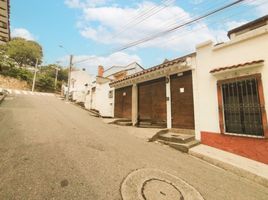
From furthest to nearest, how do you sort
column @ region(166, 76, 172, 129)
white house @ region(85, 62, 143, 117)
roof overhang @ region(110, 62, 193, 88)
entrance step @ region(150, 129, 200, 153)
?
1. white house @ region(85, 62, 143, 117)
2. column @ region(166, 76, 172, 129)
3. roof overhang @ region(110, 62, 193, 88)
4. entrance step @ region(150, 129, 200, 153)

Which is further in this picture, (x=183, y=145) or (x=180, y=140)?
(x=180, y=140)

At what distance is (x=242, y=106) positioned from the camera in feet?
18.5

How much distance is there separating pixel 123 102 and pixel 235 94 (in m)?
8.06

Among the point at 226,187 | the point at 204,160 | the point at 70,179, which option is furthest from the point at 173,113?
the point at 70,179

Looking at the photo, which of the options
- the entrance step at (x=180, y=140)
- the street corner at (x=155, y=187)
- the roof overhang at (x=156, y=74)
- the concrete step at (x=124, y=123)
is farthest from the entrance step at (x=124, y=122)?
the street corner at (x=155, y=187)

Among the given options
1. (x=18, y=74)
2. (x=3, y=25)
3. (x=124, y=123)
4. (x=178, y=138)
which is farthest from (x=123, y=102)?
(x=18, y=74)

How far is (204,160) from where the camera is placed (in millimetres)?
5367

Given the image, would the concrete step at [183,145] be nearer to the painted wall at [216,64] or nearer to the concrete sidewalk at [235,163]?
the concrete sidewalk at [235,163]

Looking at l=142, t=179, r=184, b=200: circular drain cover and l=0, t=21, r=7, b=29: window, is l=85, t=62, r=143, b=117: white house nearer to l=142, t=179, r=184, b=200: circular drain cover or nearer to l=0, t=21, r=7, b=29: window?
l=0, t=21, r=7, b=29: window

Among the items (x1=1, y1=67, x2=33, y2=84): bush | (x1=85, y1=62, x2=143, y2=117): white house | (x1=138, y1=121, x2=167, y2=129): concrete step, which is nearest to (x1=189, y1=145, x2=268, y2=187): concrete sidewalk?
(x1=138, y1=121, x2=167, y2=129): concrete step

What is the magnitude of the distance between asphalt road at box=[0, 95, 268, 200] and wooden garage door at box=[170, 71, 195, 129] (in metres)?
2.06

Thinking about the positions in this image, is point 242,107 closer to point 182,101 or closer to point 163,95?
point 182,101

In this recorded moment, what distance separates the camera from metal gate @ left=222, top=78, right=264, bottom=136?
17.3ft

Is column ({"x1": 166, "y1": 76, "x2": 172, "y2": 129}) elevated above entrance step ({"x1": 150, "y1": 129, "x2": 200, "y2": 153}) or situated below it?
above
